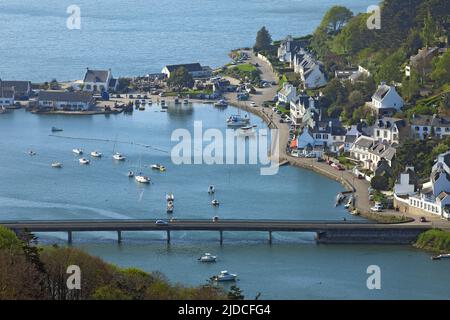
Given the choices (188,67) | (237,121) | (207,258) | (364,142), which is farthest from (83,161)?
(188,67)

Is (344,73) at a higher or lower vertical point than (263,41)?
lower

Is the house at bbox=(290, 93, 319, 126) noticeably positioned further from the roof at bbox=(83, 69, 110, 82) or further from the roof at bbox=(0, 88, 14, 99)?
the roof at bbox=(0, 88, 14, 99)

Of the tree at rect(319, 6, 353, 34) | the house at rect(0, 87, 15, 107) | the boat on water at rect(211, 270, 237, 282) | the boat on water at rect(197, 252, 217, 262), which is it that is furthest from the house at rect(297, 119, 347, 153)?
the tree at rect(319, 6, 353, 34)

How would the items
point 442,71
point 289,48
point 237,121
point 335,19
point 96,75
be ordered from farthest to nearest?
point 335,19, point 289,48, point 96,75, point 237,121, point 442,71

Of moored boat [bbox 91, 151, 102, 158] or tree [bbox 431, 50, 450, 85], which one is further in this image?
tree [bbox 431, 50, 450, 85]

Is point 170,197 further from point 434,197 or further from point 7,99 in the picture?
point 7,99

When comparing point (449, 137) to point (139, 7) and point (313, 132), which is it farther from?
point (139, 7)

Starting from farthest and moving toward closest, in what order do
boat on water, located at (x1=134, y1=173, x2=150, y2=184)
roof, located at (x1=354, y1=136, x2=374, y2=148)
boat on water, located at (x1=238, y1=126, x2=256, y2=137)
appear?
1. boat on water, located at (x1=238, y1=126, x2=256, y2=137)
2. roof, located at (x1=354, y1=136, x2=374, y2=148)
3. boat on water, located at (x1=134, y1=173, x2=150, y2=184)
